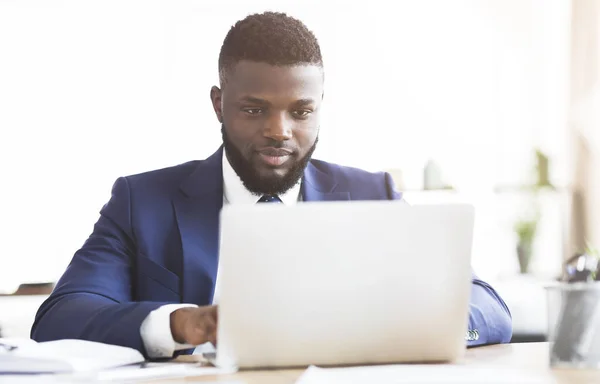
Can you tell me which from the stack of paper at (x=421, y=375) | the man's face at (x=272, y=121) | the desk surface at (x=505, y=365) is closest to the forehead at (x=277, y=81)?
the man's face at (x=272, y=121)

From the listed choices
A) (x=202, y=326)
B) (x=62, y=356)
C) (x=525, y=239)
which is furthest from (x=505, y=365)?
(x=525, y=239)

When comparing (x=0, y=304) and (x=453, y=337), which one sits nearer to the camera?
(x=453, y=337)

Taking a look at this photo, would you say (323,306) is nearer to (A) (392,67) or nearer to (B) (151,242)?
(B) (151,242)

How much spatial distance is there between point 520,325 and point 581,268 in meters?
1.00

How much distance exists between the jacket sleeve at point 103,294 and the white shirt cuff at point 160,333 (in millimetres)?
11

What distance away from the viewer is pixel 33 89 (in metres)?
5.43

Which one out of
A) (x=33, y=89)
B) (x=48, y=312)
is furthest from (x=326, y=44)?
(x=48, y=312)

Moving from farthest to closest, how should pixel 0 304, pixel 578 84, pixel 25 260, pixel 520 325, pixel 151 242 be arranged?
pixel 25 260, pixel 578 84, pixel 0 304, pixel 520 325, pixel 151 242

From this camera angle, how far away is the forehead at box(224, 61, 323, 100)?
165 centimetres

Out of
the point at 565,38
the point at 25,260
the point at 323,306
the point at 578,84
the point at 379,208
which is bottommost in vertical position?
the point at 25,260

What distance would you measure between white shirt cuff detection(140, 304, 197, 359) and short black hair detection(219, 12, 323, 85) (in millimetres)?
685

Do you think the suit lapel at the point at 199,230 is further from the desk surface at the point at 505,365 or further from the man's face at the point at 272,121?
the desk surface at the point at 505,365

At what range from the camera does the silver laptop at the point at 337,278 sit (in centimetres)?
96

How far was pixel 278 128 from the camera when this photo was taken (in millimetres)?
1663
